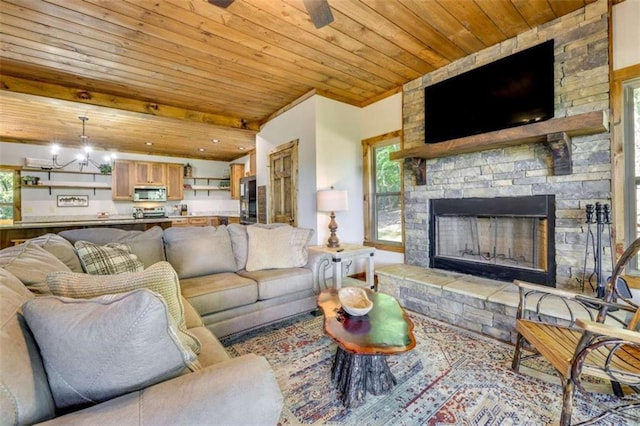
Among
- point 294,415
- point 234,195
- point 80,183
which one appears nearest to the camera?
point 294,415

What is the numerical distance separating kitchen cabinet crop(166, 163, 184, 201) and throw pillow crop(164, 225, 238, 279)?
509 centimetres

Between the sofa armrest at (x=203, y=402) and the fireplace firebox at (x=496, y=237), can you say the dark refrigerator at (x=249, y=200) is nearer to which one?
the fireplace firebox at (x=496, y=237)

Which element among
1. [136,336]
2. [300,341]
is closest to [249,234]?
[300,341]

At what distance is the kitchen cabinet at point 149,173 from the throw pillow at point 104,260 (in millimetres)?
5430

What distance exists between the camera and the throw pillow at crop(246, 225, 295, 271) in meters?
2.80

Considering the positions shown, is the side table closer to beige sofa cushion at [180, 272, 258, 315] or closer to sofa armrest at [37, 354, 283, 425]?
beige sofa cushion at [180, 272, 258, 315]

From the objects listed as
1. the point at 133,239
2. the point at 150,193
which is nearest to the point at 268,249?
the point at 133,239

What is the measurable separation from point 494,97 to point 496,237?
57.0 inches

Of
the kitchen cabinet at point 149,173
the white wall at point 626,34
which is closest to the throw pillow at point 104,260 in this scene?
the white wall at point 626,34

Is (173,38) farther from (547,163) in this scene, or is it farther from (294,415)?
(547,163)

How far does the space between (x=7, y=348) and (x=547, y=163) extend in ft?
11.5

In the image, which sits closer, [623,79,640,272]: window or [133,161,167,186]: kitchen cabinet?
[623,79,640,272]: window

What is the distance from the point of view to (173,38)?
8.39 ft

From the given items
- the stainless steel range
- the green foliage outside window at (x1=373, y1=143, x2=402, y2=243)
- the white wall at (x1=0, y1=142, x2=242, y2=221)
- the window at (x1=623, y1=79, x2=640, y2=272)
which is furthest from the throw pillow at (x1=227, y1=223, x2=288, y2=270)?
the white wall at (x1=0, y1=142, x2=242, y2=221)
